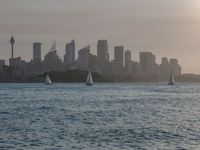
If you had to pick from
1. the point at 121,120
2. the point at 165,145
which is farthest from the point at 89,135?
the point at 121,120

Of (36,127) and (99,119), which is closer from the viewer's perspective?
(36,127)

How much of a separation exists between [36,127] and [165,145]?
55.7 ft

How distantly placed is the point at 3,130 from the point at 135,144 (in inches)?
569

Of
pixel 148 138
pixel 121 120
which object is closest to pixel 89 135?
pixel 148 138

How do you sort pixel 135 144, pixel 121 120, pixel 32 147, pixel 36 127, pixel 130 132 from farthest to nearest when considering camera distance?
pixel 121 120 < pixel 36 127 < pixel 130 132 < pixel 135 144 < pixel 32 147

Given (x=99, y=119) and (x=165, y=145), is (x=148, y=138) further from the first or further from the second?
(x=99, y=119)

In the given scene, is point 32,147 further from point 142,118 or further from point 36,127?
point 142,118

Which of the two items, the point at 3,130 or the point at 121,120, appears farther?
the point at 121,120

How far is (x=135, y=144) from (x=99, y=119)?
22370mm

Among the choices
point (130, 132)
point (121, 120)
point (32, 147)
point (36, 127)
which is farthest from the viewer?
point (121, 120)

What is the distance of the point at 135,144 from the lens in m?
43.1

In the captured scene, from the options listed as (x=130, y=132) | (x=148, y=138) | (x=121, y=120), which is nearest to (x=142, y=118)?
(x=121, y=120)

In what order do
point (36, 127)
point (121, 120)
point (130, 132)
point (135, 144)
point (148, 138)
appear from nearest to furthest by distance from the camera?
point (135, 144) → point (148, 138) → point (130, 132) → point (36, 127) → point (121, 120)

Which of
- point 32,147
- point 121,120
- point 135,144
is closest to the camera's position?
point 32,147
